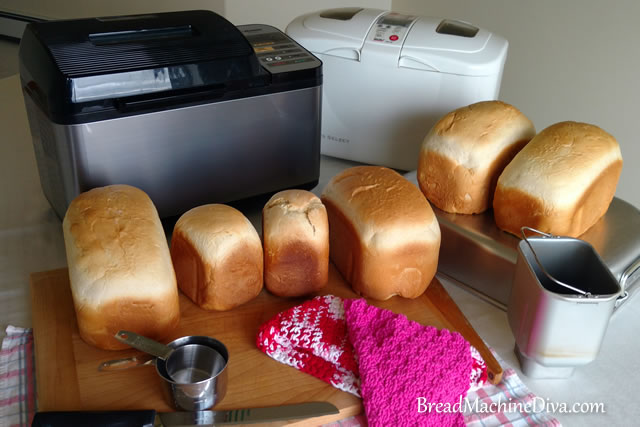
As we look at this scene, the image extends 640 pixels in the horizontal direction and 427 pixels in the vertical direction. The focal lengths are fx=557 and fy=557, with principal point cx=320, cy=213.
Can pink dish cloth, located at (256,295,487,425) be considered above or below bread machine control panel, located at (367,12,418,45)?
below

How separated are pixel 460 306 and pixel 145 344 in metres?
0.47

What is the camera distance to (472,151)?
0.88 m

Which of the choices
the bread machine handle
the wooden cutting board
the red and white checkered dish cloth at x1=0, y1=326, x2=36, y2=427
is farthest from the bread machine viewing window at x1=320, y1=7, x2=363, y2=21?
the red and white checkered dish cloth at x1=0, y1=326, x2=36, y2=427

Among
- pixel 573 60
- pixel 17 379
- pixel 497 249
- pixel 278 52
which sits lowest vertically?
pixel 17 379

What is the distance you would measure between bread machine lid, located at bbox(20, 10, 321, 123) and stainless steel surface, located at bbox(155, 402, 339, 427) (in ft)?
1.42

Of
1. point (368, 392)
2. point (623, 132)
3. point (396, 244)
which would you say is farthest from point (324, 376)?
point (623, 132)

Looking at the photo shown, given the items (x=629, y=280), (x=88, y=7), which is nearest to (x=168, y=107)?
(x=629, y=280)

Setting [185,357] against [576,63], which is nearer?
[185,357]

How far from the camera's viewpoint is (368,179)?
87 cm

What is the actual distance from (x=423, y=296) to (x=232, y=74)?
A: 459mm

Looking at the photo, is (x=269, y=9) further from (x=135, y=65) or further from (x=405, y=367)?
(x=405, y=367)

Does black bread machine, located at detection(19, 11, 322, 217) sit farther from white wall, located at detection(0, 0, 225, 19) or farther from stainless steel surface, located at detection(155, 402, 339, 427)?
white wall, located at detection(0, 0, 225, 19)

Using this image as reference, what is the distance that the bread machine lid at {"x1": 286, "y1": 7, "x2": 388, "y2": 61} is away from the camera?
43.4 inches

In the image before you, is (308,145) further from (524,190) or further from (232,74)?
(524,190)
